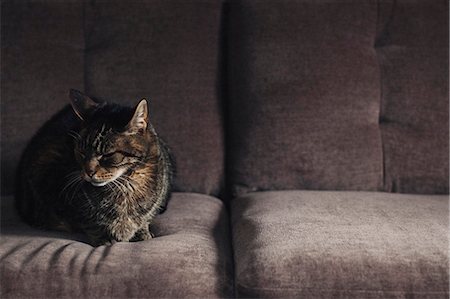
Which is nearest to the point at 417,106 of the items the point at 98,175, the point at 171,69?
the point at 171,69

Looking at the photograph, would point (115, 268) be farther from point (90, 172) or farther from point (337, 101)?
point (337, 101)

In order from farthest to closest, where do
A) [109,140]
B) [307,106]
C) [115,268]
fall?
[307,106] < [109,140] < [115,268]

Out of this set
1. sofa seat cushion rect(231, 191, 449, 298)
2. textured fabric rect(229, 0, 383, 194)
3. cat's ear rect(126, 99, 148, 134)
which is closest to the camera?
sofa seat cushion rect(231, 191, 449, 298)

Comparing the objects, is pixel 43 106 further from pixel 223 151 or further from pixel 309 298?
pixel 309 298

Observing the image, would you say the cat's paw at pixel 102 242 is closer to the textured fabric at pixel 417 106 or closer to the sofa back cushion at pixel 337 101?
the sofa back cushion at pixel 337 101

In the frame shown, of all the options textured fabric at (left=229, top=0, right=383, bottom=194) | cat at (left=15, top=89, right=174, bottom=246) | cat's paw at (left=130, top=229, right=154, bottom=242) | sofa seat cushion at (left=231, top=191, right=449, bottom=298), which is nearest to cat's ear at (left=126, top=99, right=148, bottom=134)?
cat at (left=15, top=89, right=174, bottom=246)

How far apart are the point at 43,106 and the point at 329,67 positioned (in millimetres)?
892

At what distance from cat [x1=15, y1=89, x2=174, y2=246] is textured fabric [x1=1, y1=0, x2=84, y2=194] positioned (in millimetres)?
223

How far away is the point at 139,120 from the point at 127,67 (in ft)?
1.66

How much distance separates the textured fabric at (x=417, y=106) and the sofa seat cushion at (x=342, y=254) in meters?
0.30

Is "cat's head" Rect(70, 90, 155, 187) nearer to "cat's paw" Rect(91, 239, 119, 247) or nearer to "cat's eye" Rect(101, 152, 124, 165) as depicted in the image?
"cat's eye" Rect(101, 152, 124, 165)

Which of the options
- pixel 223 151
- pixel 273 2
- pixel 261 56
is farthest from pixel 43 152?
pixel 273 2

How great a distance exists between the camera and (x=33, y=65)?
6.18 feet

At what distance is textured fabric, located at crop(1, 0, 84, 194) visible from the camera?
1864mm
